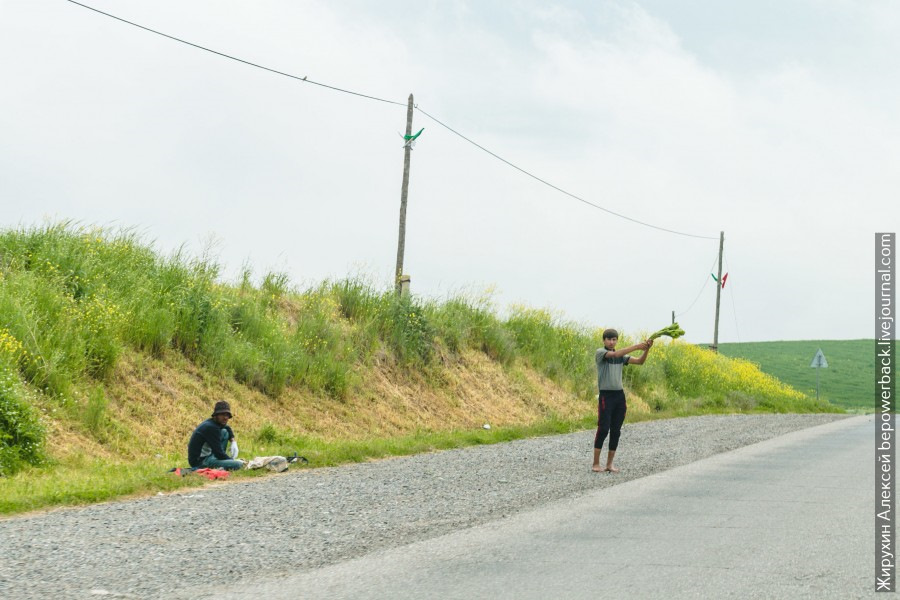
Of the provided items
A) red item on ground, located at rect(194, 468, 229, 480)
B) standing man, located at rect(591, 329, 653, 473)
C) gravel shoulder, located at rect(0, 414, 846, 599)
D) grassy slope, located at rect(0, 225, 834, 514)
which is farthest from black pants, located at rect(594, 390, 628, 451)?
red item on ground, located at rect(194, 468, 229, 480)

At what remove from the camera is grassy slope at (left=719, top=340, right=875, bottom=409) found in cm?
5794

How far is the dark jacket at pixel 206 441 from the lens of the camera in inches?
504

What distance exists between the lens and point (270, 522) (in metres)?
9.12

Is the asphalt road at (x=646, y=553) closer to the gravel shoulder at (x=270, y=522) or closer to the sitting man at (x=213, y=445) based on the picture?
the gravel shoulder at (x=270, y=522)

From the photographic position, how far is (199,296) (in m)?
19.1

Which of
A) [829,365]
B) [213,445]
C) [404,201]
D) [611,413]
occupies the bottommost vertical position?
[213,445]

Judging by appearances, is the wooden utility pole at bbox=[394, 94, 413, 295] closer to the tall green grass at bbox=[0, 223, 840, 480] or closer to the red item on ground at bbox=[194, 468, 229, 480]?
the tall green grass at bbox=[0, 223, 840, 480]

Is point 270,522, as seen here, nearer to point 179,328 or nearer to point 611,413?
point 611,413

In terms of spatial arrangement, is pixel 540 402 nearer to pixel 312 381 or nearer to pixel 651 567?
pixel 312 381

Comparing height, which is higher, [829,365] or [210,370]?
[829,365]

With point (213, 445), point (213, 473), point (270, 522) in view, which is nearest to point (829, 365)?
point (213, 445)

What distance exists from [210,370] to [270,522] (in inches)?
380

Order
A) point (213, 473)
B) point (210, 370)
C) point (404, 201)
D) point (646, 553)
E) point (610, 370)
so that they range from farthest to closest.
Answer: point (404, 201) → point (210, 370) → point (610, 370) → point (213, 473) → point (646, 553)

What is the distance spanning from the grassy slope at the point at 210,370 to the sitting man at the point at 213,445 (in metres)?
0.53
